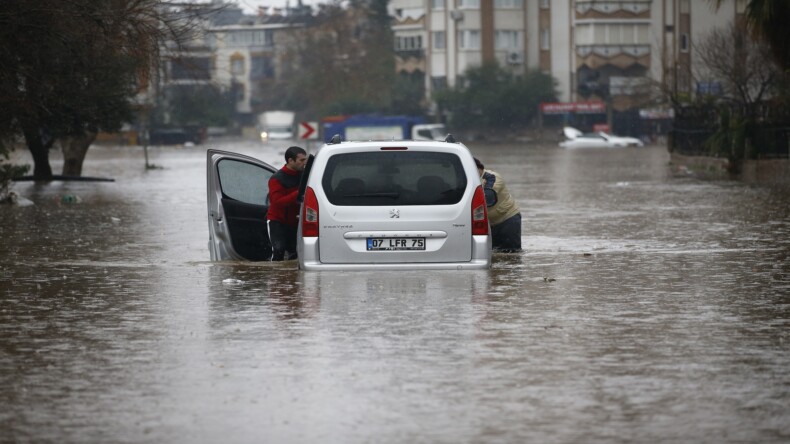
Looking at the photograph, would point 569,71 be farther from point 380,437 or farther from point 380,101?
point 380,437

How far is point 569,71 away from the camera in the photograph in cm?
11331

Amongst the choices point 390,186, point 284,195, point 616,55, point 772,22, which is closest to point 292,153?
point 284,195

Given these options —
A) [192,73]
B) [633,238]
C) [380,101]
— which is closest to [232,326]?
[633,238]

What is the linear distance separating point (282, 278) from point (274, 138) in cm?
11662

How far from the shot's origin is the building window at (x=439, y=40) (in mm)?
119912

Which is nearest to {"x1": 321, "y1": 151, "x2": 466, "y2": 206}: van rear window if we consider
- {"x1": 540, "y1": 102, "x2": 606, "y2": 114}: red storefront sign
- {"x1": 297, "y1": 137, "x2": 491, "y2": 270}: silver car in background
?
{"x1": 297, "y1": 137, "x2": 491, "y2": 270}: silver car in background

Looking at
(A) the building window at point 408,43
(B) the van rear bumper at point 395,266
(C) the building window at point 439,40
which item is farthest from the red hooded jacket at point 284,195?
(A) the building window at point 408,43

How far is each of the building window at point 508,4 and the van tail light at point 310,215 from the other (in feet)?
343

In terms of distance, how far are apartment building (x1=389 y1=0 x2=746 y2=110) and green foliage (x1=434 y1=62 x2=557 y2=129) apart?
7.28 ft

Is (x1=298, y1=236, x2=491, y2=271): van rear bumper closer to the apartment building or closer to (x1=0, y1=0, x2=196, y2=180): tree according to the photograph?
(x1=0, y1=0, x2=196, y2=180): tree

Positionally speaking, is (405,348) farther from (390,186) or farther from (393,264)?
(390,186)

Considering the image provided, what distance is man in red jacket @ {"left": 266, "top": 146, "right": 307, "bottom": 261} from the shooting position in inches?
614

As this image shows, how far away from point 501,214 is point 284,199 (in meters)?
2.79

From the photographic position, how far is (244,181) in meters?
16.8
